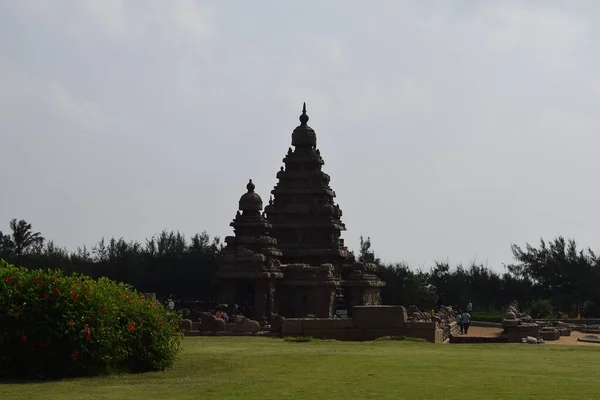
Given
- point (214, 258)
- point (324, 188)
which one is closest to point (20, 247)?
point (214, 258)

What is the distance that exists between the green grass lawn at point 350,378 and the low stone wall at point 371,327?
731 centimetres

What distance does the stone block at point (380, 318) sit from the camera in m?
29.7

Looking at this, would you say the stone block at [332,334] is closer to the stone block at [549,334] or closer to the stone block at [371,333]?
the stone block at [371,333]

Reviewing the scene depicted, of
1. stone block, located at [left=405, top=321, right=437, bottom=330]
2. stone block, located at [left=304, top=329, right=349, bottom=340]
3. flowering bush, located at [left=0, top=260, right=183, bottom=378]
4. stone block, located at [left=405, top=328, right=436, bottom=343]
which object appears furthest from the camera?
stone block, located at [left=304, top=329, right=349, bottom=340]

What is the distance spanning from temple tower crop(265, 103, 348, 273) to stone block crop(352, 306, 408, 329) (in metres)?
34.8

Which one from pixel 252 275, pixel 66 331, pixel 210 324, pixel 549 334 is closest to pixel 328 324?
pixel 210 324

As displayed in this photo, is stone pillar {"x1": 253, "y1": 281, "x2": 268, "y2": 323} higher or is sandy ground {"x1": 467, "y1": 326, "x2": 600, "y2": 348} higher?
stone pillar {"x1": 253, "y1": 281, "x2": 268, "y2": 323}

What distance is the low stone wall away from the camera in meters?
29.6

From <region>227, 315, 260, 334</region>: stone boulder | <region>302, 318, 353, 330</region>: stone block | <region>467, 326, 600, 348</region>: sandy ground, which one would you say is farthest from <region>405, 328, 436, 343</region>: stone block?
<region>227, 315, 260, 334</region>: stone boulder

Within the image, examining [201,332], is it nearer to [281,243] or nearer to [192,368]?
[192,368]

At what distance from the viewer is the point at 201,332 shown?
3616 centimetres

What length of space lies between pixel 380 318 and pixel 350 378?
13.7 m

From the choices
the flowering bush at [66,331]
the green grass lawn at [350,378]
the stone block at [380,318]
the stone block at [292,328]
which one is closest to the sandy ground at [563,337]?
the stone block at [380,318]

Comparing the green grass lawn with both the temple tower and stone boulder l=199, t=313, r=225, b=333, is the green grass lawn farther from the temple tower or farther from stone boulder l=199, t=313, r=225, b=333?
the temple tower
